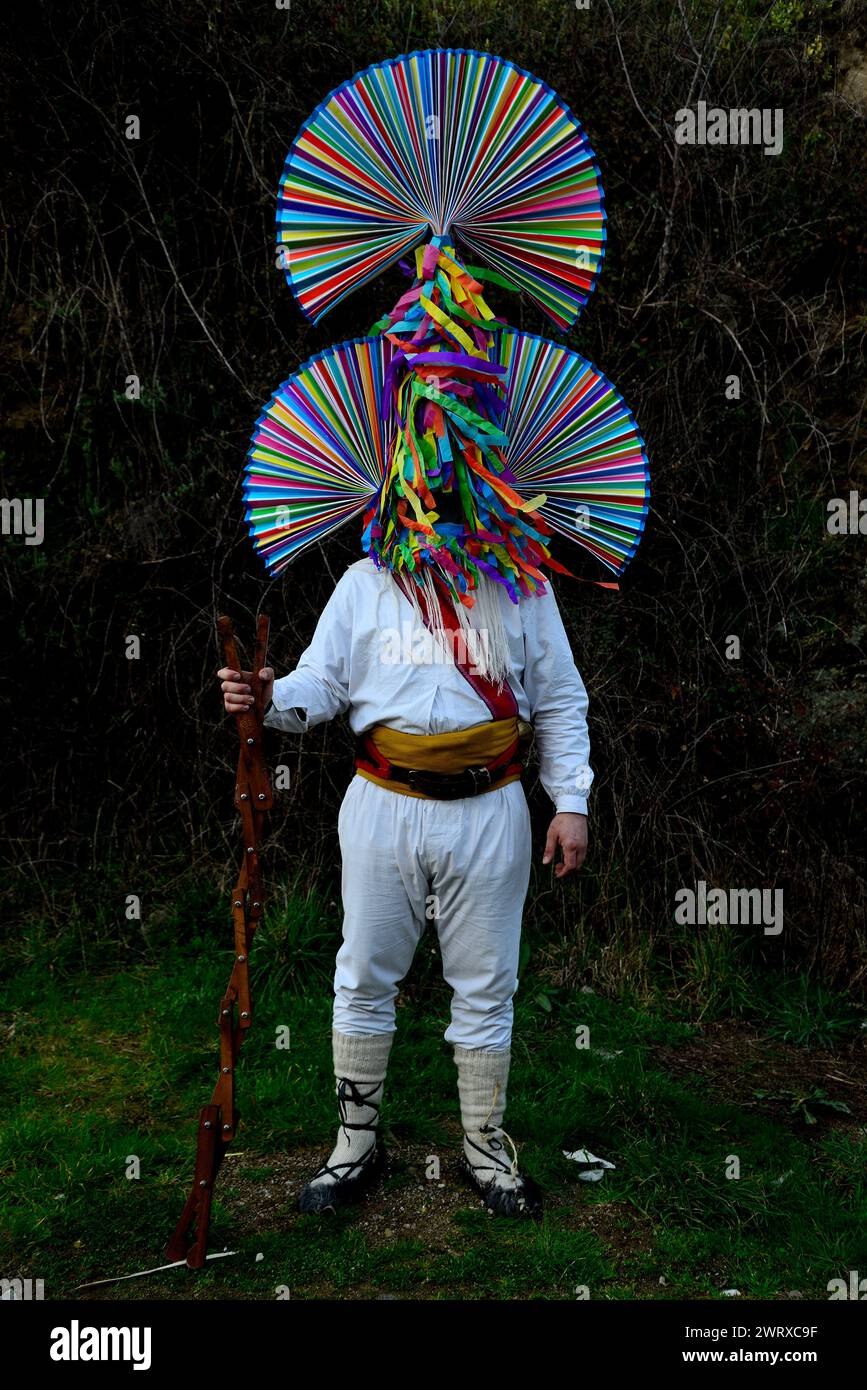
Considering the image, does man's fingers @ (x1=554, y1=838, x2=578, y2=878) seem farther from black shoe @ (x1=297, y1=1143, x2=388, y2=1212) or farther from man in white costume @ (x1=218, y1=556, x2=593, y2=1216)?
black shoe @ (x1=297, y1=1143, x2=388, y2=1212)

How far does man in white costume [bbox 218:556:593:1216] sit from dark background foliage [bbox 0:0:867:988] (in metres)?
1.41

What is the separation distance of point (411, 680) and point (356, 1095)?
3.48 ft

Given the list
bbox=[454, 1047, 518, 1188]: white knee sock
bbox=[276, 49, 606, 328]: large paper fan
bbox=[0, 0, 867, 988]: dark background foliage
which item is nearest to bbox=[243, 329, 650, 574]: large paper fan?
bbox=[276, 49, 606, 328]: large paper fan

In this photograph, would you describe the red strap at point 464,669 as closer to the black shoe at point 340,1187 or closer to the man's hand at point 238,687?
the man's hand at point 238,687

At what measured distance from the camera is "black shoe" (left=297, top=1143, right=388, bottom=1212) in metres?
2.88

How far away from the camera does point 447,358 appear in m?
2.58

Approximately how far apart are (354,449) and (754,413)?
7.15 ft

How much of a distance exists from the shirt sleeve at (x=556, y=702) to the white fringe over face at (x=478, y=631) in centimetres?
12

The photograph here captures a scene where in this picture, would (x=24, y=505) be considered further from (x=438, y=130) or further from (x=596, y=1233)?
(x=596, y=1233)

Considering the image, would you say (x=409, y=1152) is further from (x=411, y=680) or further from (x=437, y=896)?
(x=411, y=680)

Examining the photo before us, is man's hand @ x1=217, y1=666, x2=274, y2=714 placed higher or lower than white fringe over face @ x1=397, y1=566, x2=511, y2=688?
lower

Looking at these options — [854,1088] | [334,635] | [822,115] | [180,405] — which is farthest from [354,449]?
[822,115]

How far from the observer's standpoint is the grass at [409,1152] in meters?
2.70

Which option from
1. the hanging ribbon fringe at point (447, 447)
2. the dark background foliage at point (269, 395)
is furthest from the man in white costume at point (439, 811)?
the dark background foliage at point (269, 395)
